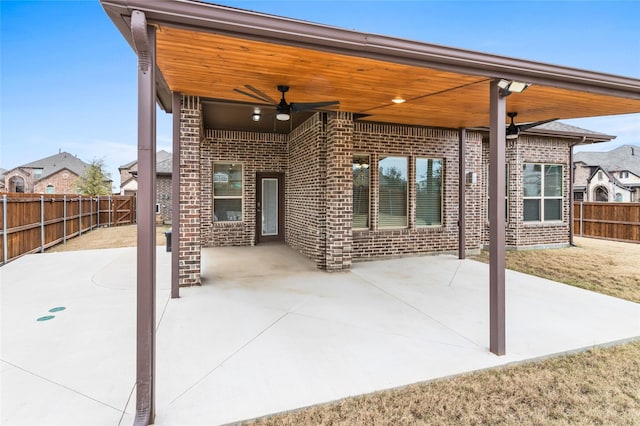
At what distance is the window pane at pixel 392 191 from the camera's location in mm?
7965

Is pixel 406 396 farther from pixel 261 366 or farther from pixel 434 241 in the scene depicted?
pixel 434 241

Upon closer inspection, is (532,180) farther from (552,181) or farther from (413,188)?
(413,188)

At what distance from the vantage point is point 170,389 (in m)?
2.67

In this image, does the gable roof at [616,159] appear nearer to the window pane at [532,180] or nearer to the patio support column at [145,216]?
the window pane at [532,180]

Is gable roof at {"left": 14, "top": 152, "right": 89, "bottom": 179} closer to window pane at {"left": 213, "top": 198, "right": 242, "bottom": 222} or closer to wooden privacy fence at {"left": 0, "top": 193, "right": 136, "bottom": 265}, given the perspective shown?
wooden privacy fence at {"left": 0, "top": 193, "right": 136, "bottom": 265}

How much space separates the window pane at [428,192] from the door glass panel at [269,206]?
4303mm

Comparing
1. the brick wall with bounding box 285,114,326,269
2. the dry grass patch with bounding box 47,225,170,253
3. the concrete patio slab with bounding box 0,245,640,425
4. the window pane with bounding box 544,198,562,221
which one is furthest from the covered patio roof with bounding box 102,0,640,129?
the dry grass patch with bounding box 47,225,170,253

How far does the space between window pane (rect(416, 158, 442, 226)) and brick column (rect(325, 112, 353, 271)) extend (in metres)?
2.43

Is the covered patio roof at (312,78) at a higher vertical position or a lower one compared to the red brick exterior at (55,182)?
lower

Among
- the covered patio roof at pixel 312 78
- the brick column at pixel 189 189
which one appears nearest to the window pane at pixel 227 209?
the covered patio roof at pixel 312 78

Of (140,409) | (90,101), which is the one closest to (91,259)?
(140,409)

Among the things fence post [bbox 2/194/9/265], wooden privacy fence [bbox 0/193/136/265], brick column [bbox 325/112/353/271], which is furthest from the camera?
wooden privacy fence [bbox 0/193/136/265]

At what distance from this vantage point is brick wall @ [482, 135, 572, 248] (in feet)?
31.4

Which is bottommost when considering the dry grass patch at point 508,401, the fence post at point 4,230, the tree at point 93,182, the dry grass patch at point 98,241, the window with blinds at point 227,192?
the dry grass patch at point 508,401
